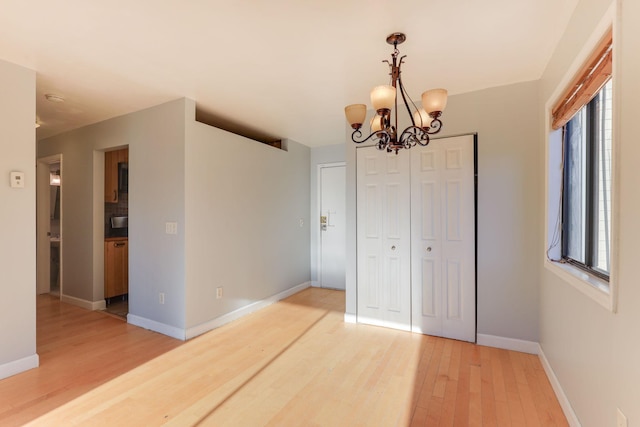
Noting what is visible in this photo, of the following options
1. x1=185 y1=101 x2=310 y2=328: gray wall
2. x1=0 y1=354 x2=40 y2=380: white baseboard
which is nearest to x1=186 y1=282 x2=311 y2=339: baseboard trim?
x1=185 y1=101 x2=310 y2=328: gray wall

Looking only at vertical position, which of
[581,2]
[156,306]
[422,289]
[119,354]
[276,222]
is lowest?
[119,354]

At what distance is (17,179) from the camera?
2.38 m

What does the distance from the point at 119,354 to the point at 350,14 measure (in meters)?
3.30

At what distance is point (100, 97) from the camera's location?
3002mm

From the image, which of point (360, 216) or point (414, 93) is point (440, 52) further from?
point (360, 216)

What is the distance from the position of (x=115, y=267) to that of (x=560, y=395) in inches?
193

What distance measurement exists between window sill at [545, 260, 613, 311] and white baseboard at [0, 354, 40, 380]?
385cm

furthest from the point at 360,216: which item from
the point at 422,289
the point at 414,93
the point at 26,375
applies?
the point at 26,375

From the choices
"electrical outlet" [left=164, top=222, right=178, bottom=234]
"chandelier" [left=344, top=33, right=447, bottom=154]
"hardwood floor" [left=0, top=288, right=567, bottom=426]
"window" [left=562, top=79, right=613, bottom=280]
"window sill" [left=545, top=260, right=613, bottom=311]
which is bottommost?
"hardwood floor" [left=0, top=288, right=567, bottom=426]

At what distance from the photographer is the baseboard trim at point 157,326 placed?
308 centimetres

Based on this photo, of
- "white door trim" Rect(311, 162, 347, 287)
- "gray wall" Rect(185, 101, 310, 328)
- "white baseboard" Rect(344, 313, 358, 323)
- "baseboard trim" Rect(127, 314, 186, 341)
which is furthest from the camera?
"white door trim" Rect(311, 162, 347, 287)

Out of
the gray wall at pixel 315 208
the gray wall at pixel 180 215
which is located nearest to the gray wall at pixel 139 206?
the gray wall at pixel 180 215

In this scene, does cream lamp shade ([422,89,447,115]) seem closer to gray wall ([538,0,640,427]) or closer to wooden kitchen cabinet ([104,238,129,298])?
gray wall ([538,0,640,427])

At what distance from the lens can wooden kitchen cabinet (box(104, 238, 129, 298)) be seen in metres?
4.05
